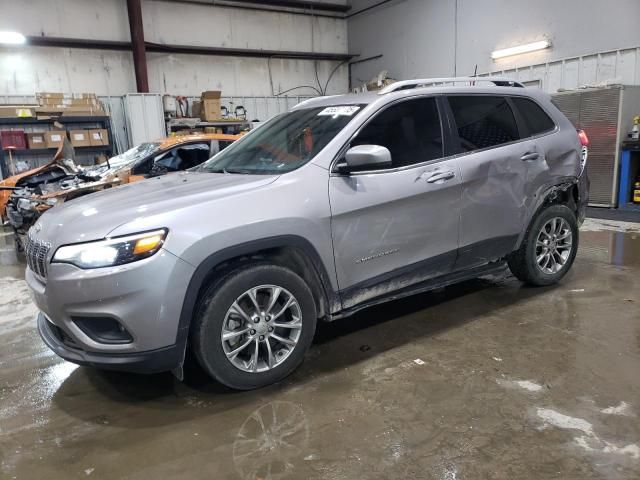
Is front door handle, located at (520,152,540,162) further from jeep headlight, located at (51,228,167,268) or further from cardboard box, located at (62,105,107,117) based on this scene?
cardboard box, located at (62,105,107,117)

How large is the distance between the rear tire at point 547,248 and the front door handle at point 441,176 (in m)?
1.04

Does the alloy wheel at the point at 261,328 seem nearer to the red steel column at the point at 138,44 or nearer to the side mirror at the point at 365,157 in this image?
the side mirror at the point at 365,157

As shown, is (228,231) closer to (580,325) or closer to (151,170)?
(580,325)

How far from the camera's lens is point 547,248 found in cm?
392

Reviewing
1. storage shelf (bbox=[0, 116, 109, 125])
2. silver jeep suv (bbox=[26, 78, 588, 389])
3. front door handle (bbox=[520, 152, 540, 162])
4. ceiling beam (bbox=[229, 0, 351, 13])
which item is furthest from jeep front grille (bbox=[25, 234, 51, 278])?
ceiling beam (bbox=[229, 0, 351, 13])

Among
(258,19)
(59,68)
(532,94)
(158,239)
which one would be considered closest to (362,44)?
(258,19)

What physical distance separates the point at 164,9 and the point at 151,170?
7.77 m

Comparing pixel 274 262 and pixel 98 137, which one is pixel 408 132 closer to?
pixel 274 262

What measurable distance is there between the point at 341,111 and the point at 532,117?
163 centimetres

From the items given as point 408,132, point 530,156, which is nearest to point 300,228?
point 408,132

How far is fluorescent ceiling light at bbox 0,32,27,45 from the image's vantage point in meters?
10.4

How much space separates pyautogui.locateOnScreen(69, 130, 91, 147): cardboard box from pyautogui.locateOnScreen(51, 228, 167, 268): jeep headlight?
9202mm

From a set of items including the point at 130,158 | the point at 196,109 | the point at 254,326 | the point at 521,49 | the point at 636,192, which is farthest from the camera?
the point at 196,109

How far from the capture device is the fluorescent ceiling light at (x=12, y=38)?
1041 cm
